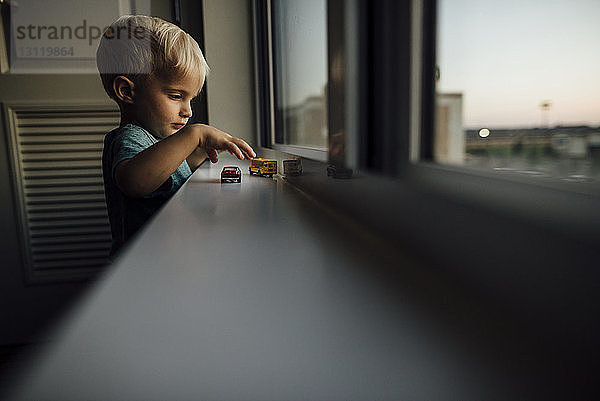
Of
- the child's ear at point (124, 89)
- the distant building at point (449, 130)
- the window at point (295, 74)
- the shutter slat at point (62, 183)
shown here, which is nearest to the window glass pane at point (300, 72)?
the window at point (295, 74)

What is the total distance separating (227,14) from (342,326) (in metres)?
1.58

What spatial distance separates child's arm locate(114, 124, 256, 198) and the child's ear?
1.05 ft

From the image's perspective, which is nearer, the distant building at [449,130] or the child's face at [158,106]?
the distant building at [449,130]

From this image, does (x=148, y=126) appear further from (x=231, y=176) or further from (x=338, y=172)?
(x=338, y=172)

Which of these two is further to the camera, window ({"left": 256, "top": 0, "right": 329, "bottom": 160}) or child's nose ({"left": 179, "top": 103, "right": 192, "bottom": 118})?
child's nose ({"left": 179, "top": 103, "right": 192, "bottom": 118})

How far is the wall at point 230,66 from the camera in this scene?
1566 mm

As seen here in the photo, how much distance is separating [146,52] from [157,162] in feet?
1.49

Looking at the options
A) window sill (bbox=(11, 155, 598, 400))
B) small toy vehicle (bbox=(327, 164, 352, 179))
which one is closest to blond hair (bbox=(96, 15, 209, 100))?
small toy vehicle (bbox=(327, 164, 352, 179))

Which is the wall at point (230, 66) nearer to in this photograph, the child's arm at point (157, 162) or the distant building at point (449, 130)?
the child's arm at point (157, 162)

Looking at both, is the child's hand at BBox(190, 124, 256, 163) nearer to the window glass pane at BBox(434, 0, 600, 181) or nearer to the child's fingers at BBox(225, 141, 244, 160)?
the child's fingers at BBox(225, 141, 244, 160)

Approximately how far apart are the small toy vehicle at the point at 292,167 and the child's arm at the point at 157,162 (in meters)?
0.18

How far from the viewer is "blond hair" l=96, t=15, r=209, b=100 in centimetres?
115

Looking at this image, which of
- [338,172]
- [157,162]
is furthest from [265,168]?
[338,172]

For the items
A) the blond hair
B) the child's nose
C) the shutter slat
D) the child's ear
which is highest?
the blond hair
